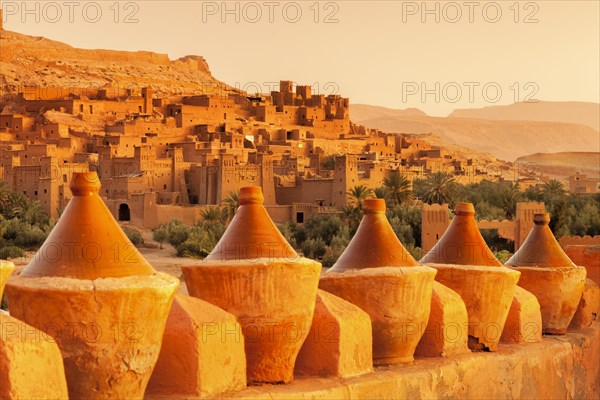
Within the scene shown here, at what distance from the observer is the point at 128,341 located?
4148mm

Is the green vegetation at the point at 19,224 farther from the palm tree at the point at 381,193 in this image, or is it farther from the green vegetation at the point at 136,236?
the palm tree at the point at 381,193

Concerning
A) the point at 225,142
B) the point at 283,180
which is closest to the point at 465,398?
the point at 283,180

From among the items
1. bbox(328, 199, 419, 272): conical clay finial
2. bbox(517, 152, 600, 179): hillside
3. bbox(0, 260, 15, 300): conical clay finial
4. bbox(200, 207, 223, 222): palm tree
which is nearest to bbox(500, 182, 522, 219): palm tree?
bbox(200, 207, 223, 222): palm tree

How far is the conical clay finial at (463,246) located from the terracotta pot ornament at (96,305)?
2.74 meters

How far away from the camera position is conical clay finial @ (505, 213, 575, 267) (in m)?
7.68

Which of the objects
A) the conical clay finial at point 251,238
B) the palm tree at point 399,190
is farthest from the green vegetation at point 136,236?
the conical clay finial at point 251,238

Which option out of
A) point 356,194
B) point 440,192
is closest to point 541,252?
point 356,194

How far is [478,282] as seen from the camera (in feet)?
21.3

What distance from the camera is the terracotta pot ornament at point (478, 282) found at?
648 cm

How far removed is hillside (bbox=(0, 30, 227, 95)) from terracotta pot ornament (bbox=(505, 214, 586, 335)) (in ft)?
192

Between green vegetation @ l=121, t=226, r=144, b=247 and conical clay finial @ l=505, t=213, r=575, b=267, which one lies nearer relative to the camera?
conical clay finial @ l=505, t=213, r=575, b=267

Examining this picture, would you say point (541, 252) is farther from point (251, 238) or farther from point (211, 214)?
point (211, 214)

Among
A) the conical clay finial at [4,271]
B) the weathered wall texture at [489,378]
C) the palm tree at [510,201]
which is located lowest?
the weathered wall texture at [489,378]

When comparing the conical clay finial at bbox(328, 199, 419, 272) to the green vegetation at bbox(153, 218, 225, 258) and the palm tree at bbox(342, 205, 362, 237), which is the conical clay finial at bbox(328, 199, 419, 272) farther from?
the palm tree at bbox(342, 205, 362, 237)
